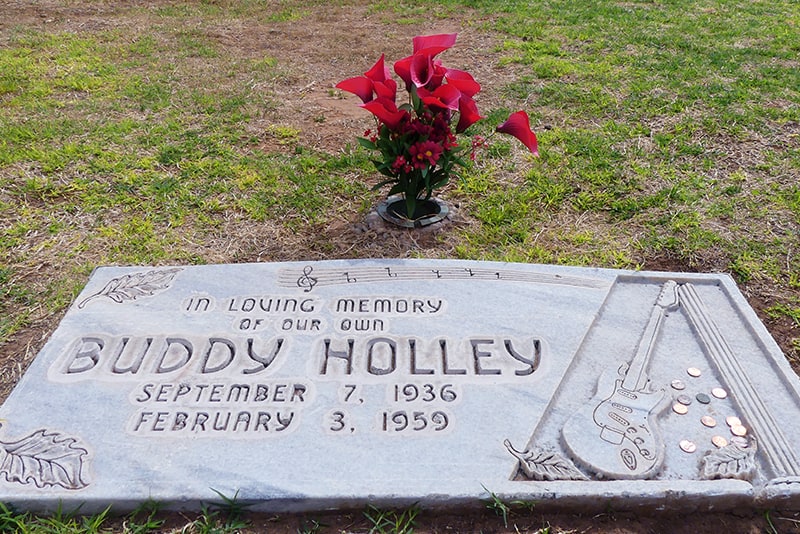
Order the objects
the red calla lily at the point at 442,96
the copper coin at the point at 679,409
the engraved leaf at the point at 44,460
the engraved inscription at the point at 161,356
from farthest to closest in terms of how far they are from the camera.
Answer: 1. the red calla lily at the point at 442,96
2. the engraved inscription at the point at 161,356
3. the copper coin at the point at 679,409
4. the engraved leaf at the point at 44,460

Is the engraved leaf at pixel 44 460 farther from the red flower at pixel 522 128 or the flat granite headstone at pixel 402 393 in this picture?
the red flower at pixel 522 128

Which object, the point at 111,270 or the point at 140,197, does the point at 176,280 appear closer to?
the point at 111,270

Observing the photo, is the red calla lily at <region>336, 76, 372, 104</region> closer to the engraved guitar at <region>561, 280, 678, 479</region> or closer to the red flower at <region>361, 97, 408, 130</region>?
the red flower at <region>361, 97, 408, 130</region>

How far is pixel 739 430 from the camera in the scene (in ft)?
5.86

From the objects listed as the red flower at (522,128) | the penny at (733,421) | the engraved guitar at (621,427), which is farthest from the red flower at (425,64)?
the penny at (733,421)

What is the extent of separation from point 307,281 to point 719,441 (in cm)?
149

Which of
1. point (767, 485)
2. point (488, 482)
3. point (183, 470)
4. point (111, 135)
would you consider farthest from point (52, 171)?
point (767, 485)

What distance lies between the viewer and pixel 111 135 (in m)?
3.69

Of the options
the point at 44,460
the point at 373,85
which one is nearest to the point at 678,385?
the point at 373,85

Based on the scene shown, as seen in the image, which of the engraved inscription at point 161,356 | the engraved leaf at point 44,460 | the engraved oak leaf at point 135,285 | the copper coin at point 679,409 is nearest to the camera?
the engraved leaf at point 44,460

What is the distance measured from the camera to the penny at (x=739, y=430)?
70.0 inches

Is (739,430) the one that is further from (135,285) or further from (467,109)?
(135,285)

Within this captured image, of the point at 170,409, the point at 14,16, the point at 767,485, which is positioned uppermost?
the point at 14,16

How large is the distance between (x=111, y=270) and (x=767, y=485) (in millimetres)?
2368
